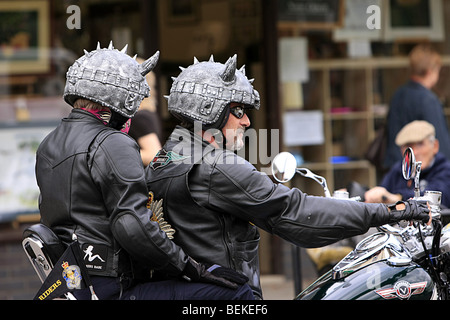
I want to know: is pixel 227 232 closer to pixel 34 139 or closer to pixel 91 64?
pixel 91 64

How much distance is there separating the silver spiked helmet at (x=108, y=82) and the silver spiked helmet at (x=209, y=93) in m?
0.17

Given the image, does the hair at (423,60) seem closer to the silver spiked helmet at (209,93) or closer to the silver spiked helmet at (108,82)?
the silver spiked helmet at (209,93)

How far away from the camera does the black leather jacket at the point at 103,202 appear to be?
2.79 meters

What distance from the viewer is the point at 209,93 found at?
3020 mm

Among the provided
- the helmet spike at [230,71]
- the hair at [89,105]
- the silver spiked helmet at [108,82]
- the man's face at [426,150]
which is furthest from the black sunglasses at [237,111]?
the man's face at [426,150]

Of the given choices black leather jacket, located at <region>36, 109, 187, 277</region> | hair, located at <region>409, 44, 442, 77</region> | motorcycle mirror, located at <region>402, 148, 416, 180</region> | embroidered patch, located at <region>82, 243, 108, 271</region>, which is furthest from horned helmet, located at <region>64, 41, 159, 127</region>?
hair, located at <region>409, 44, 442, 77</region>

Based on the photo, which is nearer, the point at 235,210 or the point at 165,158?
the point at 235,210

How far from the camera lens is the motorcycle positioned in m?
2.92

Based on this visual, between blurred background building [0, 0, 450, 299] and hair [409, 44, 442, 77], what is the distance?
0.12 m

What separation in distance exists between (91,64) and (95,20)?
12.2ft

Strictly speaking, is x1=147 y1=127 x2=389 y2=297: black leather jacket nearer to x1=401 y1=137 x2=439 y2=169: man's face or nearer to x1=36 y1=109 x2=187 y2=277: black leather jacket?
x1=36 y1=109 x2=187 y2=277: black leather jacket

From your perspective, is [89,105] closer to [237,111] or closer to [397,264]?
[237,111]

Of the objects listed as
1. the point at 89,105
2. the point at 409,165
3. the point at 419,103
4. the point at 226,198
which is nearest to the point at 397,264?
the point at 409,165

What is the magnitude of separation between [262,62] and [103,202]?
4337mm
